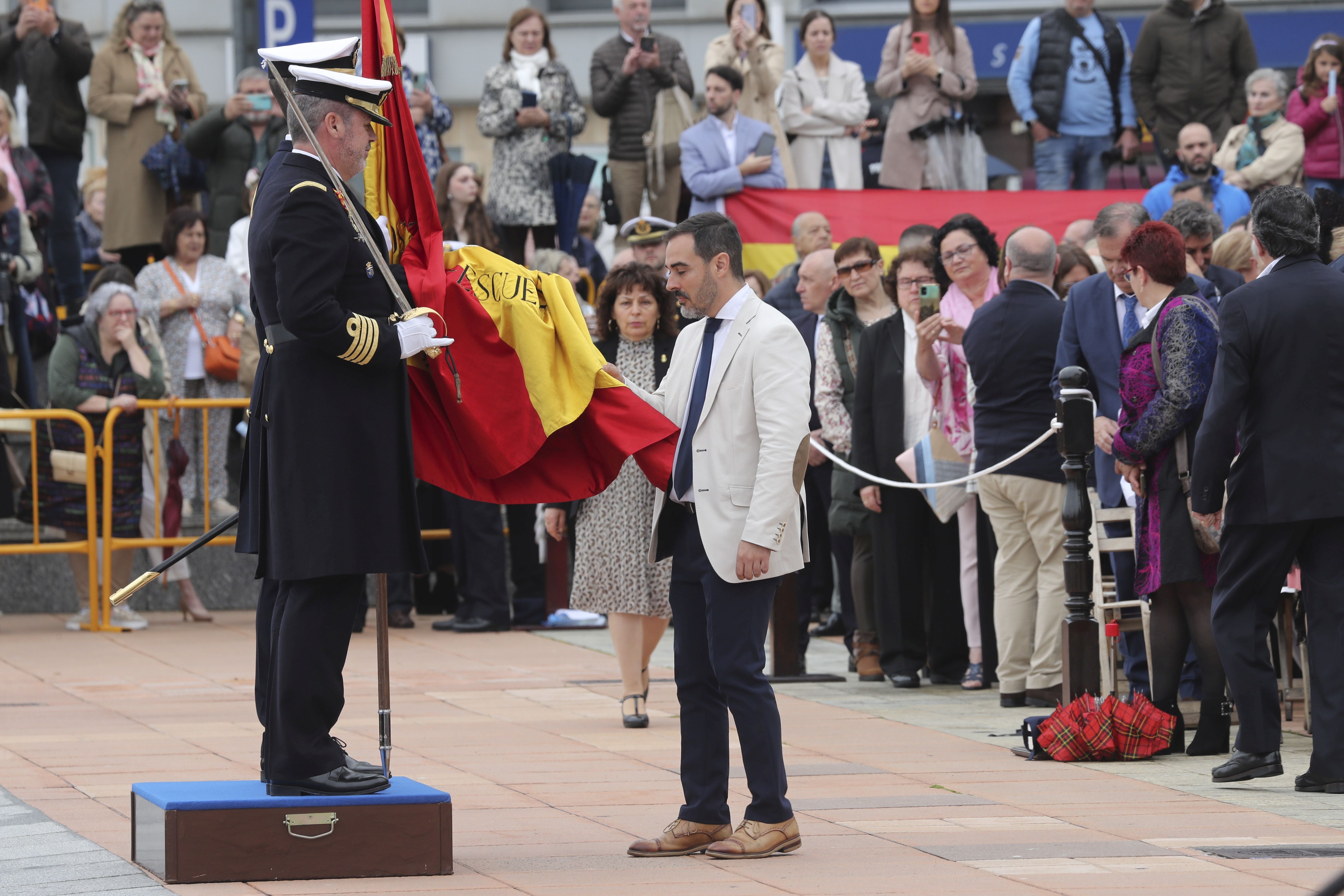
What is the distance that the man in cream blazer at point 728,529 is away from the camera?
20.0 ft

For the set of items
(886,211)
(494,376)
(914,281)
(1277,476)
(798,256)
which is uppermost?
(886,211)

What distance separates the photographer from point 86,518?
12.7 metres

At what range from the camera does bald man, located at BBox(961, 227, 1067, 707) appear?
944cm

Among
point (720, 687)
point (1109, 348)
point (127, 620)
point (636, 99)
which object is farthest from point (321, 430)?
point (636, 99)

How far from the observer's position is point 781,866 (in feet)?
19.6

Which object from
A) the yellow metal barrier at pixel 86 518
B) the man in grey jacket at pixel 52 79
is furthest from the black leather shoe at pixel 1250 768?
the man in grey jacket at pixel 52 79

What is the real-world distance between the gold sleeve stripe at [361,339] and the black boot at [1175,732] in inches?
158

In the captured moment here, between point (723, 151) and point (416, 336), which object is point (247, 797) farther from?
point (723, 151)

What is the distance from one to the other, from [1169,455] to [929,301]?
2145 mm

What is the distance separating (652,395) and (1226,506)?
2226 mm

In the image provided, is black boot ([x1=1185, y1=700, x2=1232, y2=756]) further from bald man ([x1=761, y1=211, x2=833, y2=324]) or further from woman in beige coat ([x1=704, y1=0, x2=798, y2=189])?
woman in beige coat ([x1=704, y1=0, x2=798, y2=189])

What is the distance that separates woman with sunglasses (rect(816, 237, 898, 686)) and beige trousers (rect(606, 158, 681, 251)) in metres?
4.55

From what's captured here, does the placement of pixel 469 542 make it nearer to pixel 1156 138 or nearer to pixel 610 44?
pixel 610 44

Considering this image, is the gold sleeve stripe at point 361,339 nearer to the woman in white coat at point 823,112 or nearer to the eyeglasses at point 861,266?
the eyeglasses at point 861,266
